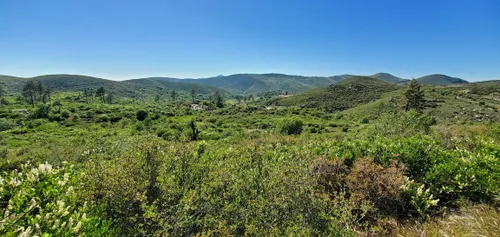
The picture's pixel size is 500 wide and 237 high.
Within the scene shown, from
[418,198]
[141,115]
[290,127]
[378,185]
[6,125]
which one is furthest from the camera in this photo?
[141,115]

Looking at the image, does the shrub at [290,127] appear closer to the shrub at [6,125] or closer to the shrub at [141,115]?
the shrub at [141,115]

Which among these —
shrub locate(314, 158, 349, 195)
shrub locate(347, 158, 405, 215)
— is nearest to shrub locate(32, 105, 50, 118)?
shrub locate(314, 158, 349, 195)

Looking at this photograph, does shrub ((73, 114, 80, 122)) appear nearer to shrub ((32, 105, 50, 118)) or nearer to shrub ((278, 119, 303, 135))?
shrub ((32, 105, 50, 118))

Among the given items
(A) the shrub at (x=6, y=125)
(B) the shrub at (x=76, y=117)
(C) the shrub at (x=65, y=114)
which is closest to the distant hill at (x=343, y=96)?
(B) the shrub at (x=76, y=117)

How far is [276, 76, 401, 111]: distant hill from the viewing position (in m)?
105

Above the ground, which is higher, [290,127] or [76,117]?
[290,127]

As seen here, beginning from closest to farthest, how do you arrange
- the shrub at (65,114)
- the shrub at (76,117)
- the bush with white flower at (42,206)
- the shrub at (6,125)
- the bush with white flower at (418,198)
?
the bush with white flower at (42,206) < the bush with white flower at (418,198) < the shrub at (6,125) < the shrub at (76,117) < the shrub at (65,114)

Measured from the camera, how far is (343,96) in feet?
378

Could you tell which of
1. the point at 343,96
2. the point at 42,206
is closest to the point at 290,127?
the point at 42,206

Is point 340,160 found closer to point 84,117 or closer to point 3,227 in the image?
point 3,227

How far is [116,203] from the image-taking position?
4121mm

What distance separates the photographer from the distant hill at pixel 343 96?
4151 inches

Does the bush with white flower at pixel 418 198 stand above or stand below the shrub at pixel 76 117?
above

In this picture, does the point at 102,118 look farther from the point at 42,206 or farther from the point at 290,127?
the point at 42,206
